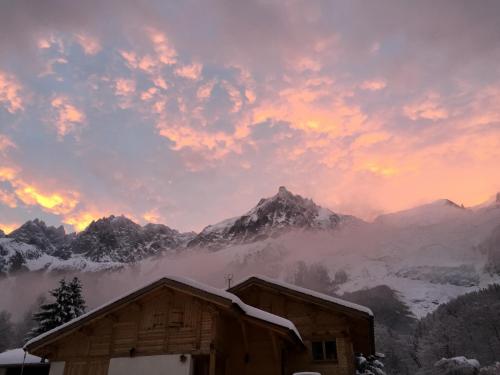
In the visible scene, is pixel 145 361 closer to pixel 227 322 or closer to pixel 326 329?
pixel 227 322

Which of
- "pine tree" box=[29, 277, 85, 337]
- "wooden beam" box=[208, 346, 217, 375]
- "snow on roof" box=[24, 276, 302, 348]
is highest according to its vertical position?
"pine tree" box=[29, 277, 85, 337]

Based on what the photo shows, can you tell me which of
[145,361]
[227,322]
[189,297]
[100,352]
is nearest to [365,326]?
[227,322]

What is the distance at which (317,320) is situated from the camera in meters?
18.0

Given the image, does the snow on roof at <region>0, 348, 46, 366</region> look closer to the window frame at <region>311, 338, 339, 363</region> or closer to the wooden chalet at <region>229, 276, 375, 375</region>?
the wooden chalet at <region>229, 276, 375, 375</region>

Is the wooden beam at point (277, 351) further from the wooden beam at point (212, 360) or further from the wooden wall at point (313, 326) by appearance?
the wooden beam at point (212, 360)

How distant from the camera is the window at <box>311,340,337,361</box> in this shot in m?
17.2

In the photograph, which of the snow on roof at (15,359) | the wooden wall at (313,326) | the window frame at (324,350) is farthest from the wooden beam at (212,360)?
the snow on roof at (15,359)

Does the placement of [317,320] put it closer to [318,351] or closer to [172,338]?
[318,351]

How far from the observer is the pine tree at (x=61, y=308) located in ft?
127

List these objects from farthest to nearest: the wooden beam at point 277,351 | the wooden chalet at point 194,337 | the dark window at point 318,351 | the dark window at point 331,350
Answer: the dark window at point 318,351
the dark window at point 331,350
the wooden beam at point 277,351
the wooden chalet at point 194,337

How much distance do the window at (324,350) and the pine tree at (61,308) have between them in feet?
92.0

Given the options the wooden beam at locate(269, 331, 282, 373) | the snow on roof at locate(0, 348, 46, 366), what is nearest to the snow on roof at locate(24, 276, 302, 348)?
the wooden beam at locate(269, 331, 282, 373)

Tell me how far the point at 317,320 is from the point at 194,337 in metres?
5.29

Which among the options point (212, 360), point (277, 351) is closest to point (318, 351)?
point (277, 351)
